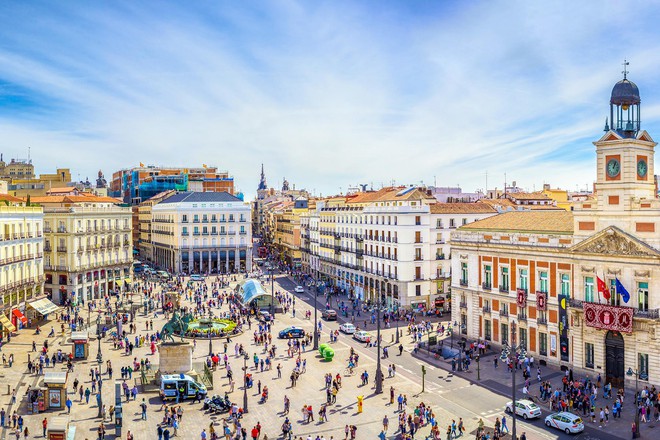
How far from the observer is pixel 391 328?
59.7m

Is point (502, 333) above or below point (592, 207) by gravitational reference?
below

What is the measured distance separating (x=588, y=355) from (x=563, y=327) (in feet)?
8.19


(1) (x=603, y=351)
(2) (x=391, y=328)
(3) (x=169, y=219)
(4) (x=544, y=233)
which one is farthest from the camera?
(3) (x=169, y=219)

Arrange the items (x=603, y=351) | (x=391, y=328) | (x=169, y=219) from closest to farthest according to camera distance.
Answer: (x=603, y=351) < (x=391, y=328) < (x=169, y=219)

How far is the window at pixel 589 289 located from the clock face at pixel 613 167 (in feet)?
24.3

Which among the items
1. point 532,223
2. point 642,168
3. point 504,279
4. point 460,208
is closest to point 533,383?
point 504,279

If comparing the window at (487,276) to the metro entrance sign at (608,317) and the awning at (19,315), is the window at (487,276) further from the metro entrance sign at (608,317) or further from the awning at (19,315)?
the awning at (19,315)

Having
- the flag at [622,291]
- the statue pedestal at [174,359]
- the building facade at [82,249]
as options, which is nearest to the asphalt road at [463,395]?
the flag at [622,291]

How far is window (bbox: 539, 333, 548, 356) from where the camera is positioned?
45.9 metres

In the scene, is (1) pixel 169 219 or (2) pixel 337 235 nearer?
(2) pixel 337 235

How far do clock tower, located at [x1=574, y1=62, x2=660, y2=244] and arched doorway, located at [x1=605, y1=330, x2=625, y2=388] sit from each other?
727 centimetres

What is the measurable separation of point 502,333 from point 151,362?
28391mm

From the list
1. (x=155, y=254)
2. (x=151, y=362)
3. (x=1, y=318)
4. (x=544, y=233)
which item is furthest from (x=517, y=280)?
(x=155, y=254)

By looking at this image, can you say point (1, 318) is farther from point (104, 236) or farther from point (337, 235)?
point (337, 235)
